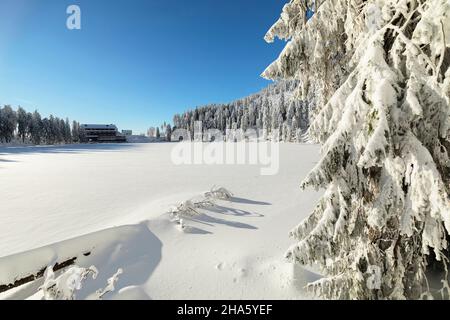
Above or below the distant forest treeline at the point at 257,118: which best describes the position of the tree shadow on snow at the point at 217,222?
below

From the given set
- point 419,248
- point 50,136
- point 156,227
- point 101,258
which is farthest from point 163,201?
point 50,136

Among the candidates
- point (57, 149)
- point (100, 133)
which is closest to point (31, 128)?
point (100, 133)

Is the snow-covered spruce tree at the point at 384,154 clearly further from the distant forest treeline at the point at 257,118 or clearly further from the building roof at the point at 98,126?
the building roof at the point at 98,126

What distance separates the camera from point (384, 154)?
2.72m

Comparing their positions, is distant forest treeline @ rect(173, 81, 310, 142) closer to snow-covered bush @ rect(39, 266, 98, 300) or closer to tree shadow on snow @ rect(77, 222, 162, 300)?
tree shadow on snow @ rect(77, 222, 162, 300)

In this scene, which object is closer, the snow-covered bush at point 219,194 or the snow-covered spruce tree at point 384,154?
the snow-covered spruce tree at point 384,154

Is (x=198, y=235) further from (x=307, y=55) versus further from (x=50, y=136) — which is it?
(x=50, y=136)

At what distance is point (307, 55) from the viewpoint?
4.65 meters

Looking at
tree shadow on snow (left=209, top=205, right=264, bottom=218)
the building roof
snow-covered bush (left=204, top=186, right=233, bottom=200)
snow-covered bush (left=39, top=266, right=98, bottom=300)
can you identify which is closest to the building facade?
the building roof

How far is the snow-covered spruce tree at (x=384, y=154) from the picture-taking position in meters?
2.64

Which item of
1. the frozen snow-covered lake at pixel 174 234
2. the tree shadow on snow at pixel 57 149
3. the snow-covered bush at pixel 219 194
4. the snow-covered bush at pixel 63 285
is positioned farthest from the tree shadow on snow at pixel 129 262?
the tree shadow on snow at pixel 57 149

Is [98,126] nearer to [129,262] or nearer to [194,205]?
[194,205]
